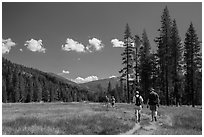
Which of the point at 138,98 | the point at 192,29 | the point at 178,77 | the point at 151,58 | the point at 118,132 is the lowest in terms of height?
the point at 118,132

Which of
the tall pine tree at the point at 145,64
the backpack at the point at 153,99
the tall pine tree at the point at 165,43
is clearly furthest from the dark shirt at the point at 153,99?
the tall pine tree at the point at 145,64

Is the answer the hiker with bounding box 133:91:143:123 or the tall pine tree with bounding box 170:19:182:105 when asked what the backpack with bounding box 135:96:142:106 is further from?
the tall pine tree with bounding box 170:19:182:105

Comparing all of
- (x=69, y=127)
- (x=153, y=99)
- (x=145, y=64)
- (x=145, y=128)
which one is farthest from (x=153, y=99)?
(x=145, y=64)

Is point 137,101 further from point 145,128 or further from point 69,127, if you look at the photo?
point 69,127

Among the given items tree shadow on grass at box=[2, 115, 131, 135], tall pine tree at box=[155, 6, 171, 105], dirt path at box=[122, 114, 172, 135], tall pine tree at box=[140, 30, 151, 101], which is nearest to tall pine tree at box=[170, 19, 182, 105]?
tall pine tree at box=[155, 6, 171, 105]

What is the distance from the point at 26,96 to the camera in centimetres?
13938

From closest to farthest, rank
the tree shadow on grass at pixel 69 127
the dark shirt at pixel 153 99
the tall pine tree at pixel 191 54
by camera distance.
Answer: the tree shadow on grass at pixel 69 127 < the dark shirt at pixel 153 99 < the tall pine tree at pixel 191 54

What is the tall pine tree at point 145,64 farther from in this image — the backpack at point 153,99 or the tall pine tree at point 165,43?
the backpack at point 153,99

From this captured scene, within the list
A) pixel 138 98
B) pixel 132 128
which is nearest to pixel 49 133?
pixel 132 128

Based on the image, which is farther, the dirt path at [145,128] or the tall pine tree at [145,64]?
the tall pine tree at [145,64]

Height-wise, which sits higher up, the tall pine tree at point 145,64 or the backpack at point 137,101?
the tall pine tree at point 145,64

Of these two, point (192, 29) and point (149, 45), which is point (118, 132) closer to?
point (192, 29)

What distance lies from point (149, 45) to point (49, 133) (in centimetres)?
4576

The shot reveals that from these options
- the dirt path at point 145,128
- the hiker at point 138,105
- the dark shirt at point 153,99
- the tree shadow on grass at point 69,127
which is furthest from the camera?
the dark shirt at point 153,99
